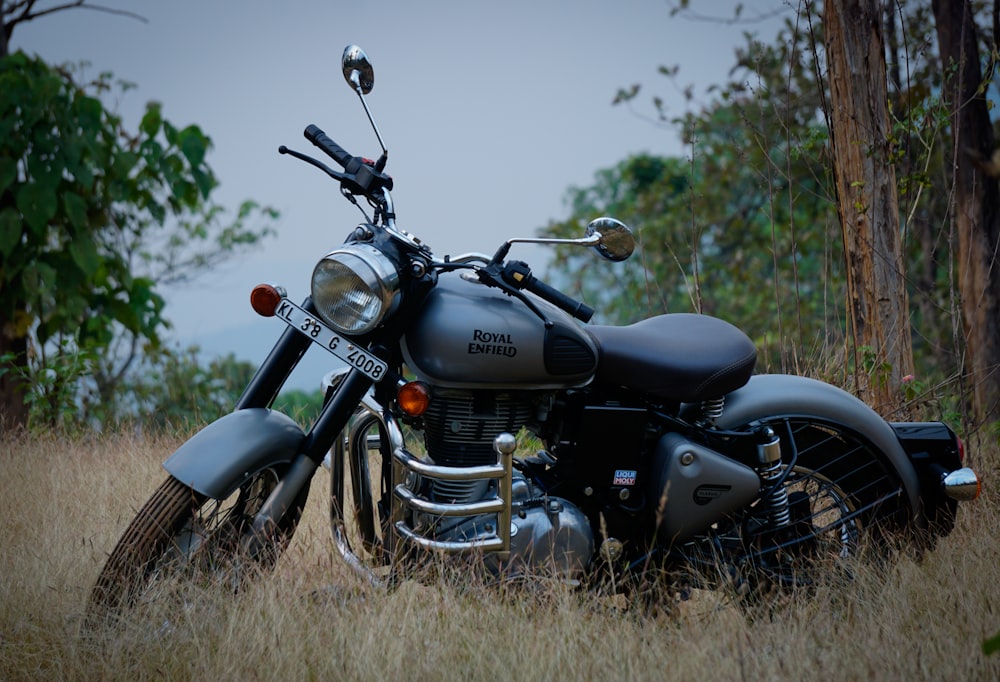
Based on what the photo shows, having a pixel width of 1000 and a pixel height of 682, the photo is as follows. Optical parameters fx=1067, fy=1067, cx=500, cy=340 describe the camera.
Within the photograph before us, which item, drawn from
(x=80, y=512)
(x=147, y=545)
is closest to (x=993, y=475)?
(x=147, y=545)

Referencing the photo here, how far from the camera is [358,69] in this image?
2807mm

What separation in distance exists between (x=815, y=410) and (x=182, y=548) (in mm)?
1867

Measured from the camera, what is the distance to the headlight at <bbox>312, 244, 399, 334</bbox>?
266 centimetres

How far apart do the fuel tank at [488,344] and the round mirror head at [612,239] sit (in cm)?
23

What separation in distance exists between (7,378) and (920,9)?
722 centimetres

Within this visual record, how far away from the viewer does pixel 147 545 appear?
2729mm

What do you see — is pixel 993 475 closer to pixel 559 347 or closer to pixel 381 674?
pixel 559 347

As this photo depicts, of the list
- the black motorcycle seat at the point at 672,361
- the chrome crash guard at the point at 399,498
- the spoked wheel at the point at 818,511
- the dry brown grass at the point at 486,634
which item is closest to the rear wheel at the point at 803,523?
the spoked wheel at the point at 818,511

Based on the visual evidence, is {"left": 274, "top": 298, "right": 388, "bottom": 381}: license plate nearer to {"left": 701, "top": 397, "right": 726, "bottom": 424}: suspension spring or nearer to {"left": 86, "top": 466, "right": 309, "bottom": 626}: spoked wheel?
{"left": 86, "top": 466, "right": 309, "bottom": 626}: spoked wheel

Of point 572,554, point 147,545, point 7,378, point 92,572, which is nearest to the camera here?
point 147,545

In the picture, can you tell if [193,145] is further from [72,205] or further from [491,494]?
[491,494]

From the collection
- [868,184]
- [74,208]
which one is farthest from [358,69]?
[74,208]

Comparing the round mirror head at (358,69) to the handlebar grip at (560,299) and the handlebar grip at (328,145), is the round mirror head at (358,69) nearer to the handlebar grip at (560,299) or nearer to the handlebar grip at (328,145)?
the handlebar grip at (328,145)

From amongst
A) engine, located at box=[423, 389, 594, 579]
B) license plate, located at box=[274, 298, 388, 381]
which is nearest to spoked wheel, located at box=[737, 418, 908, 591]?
engine, located at box=[423, 389, 594, 579]
